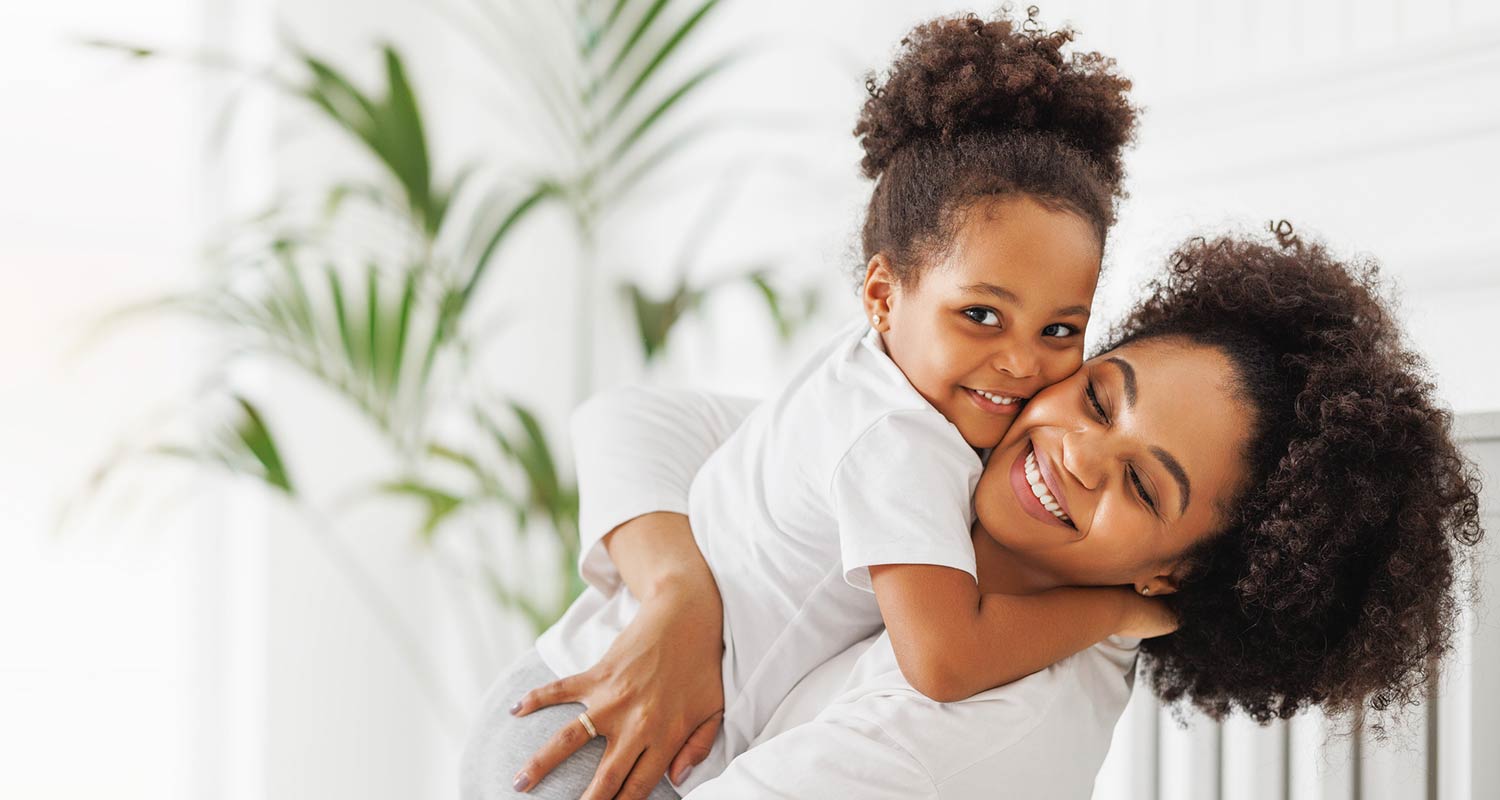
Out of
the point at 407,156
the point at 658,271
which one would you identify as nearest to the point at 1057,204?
the point at 407,156

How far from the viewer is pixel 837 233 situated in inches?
82.9

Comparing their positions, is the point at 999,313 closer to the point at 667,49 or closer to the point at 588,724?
the point at 588,724

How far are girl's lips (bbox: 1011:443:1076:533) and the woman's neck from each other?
0.28ft

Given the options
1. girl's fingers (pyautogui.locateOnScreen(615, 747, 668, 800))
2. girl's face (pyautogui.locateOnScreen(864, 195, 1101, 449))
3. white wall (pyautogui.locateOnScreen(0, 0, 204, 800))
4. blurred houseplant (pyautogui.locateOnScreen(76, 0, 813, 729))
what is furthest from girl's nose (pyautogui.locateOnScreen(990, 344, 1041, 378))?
white wall (pyautogui.locateOnScreen(0, 0, 204, 800))

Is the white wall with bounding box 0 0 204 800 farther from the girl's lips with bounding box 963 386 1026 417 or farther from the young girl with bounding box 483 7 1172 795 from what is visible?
the girl's lips with bounding box 963 386 1026 417

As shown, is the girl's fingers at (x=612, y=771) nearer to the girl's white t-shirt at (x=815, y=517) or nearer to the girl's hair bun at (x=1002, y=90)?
the girl's white t-shirt at (x=815, y=517)

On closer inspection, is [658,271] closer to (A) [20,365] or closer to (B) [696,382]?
(B) [696,382]

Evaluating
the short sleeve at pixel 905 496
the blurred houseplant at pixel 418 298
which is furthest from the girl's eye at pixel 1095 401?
the blurred houseplant at pixel 418 298

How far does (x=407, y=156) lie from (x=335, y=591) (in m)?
1.40

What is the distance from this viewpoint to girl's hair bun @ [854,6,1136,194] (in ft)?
3.57

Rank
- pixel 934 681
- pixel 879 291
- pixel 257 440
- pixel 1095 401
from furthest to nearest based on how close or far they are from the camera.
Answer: pixel 257 440
pixel 879 291
pixel 1095 401
pixel 934 681

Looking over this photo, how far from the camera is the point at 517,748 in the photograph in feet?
3.77

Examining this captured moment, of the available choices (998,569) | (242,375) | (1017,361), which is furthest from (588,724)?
(242,375)

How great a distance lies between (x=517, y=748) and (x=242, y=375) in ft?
6.46
